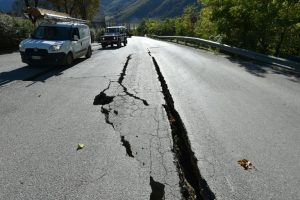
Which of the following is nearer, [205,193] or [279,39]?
[205,193]

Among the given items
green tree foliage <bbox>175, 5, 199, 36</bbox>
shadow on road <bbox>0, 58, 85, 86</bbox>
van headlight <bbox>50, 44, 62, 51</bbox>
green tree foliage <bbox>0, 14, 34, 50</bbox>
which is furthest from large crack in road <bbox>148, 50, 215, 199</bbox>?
green tree foliage <bbox>175, 5, 199, 36</bbox>

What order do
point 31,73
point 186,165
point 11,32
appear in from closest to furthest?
1. point 186,165
2. point 31,73
3. point 11,32

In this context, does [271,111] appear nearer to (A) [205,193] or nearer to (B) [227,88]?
(B) [227,88]

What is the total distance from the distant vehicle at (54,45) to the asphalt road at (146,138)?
356 cm

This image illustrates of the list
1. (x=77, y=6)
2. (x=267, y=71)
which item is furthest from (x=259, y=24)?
(x=77, y=6)

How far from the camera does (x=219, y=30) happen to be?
22.2 meters

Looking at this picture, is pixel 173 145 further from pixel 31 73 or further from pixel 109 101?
pixel 31 73

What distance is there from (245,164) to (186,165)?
0.79 meters

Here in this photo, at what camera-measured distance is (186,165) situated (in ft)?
15.4

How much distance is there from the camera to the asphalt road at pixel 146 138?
159 inches

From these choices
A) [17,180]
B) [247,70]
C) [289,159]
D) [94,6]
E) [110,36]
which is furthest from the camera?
[94,6]

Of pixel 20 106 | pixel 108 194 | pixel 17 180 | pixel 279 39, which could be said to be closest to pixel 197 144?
pixel 108 194

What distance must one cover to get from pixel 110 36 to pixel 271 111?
83.4 feet

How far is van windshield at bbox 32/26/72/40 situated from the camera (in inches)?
603
